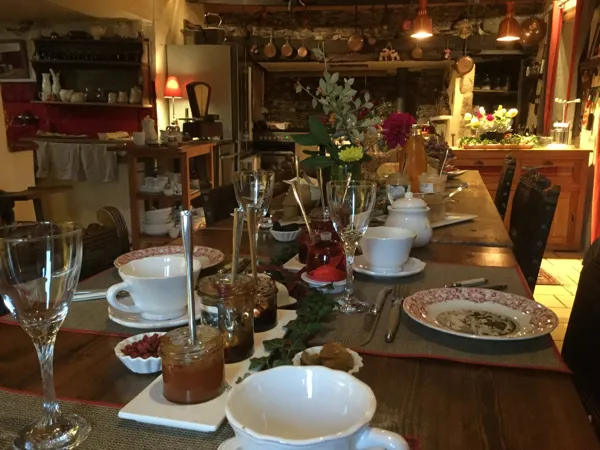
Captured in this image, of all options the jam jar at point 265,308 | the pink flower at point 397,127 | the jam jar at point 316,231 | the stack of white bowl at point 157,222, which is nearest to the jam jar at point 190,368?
the jam jar at point 265,308

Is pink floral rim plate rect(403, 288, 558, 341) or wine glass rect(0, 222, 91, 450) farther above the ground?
wine glass rect(0, 222, 91, 450)

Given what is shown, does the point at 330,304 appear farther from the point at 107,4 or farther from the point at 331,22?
the point at 331,22

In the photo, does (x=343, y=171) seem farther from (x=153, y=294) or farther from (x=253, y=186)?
(x=153, y=294)

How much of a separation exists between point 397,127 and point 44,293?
5.55 ft

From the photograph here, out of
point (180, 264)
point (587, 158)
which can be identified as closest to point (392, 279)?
point (180, 264)

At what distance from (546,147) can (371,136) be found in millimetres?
3382

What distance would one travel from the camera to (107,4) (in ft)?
16.4

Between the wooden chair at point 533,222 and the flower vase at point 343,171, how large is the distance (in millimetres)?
667

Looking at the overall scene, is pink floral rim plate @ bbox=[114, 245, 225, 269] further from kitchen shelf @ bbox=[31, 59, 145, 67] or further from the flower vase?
kitchen shelf @ bbox=[31, 59, 145, 67]

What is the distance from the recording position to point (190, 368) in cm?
68

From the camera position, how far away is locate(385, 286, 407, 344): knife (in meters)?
0.94

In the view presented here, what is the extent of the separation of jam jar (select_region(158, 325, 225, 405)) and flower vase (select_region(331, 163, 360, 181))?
3.54ft

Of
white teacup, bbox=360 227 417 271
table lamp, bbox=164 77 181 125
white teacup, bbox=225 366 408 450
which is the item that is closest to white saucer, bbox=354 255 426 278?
white teacup, bbox=360 227 417 271

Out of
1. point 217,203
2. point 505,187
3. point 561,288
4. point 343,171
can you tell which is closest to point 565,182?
point 561,288
